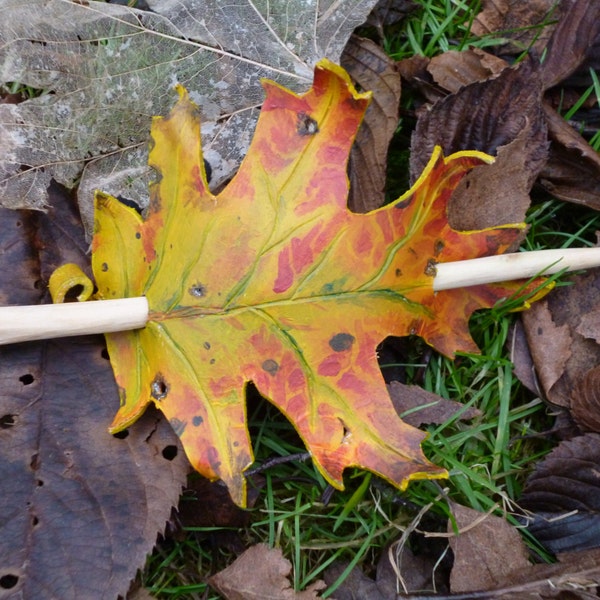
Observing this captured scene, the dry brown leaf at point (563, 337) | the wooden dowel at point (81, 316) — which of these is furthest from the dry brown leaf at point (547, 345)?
the wooden dowel at point (81, 316)

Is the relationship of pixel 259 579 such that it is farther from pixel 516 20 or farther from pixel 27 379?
pixel 516 20

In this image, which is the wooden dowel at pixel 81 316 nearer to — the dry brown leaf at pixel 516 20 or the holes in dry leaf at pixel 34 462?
the holes in dry leaf at pixel 34 462

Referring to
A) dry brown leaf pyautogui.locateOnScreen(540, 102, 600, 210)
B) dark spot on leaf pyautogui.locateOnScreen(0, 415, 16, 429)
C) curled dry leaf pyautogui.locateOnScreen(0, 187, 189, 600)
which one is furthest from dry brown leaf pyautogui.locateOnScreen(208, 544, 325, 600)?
dry brown leaf pyautogui.locateOnScreen(540, 102, 600, 210)

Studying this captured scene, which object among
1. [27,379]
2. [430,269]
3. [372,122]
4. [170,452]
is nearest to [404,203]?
[430,269]

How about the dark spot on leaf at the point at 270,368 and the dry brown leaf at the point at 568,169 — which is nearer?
the dark spot on leaf at the point at 270,368

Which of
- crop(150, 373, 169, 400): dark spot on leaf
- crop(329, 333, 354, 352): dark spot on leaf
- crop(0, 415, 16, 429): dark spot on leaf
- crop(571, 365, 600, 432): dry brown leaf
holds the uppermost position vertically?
crop(329, 333, 354, 352): dark spot on leaf

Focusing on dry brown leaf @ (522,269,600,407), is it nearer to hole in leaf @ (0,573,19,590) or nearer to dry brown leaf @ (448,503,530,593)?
dry brown leaf @ (448,503,530,593)
